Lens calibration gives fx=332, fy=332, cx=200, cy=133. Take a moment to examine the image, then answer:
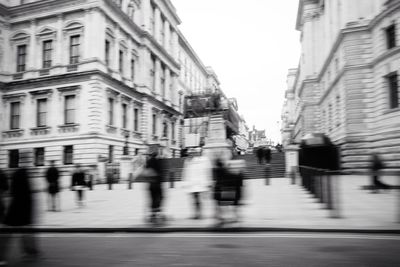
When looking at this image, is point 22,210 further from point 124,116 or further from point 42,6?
point 42,6

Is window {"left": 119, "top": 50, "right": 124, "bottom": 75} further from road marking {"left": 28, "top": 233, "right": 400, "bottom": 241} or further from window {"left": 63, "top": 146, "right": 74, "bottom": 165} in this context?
road marking {"left": 28, "top": 233, "right": 400, "bottom": 241}

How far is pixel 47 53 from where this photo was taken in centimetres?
3072

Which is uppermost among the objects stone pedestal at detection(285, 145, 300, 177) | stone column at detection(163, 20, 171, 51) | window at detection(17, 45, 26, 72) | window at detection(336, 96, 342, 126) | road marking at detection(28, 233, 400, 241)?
stone column at detection(163, 20, 171, 51)

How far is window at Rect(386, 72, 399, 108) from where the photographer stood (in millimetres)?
20641

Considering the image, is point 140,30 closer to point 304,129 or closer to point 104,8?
point 104,8

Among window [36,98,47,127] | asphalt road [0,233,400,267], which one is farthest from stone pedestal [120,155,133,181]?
asphalt road [0,233,400,267]

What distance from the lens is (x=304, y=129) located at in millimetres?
44000

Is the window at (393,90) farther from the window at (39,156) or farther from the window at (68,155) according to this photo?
the window at (39,156)

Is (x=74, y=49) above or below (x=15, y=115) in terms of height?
above

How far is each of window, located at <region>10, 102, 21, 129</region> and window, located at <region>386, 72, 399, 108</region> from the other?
30389mm

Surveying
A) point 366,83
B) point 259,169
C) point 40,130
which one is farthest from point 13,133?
point 366,83

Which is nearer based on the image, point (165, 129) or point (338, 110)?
point (338, 110)


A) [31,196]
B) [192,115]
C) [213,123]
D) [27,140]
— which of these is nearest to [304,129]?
[192,115]

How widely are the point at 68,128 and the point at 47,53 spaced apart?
25.5 feet
